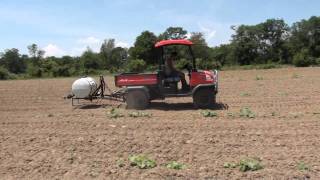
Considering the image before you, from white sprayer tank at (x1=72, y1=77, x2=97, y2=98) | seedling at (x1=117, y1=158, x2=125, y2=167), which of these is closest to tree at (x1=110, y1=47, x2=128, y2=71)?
white sprayer tank at (x1=72, y1=77, x2=97, y2=98)

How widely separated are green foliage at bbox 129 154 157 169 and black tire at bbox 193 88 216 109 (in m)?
6.93

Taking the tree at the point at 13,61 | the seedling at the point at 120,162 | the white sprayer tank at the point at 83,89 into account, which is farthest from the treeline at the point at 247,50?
the seedling at the point at 120,162

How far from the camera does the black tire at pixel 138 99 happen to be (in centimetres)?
1531

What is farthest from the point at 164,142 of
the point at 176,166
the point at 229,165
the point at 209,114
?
the point at 209,114

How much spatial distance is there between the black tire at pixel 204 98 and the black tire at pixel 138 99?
1.56m

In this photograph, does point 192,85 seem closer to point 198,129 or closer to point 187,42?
point 187,42

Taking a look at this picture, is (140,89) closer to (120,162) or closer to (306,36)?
(120,162)

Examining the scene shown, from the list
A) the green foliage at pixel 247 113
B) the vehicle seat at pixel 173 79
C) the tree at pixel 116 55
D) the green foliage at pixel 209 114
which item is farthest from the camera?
the tree at pixel 116 55

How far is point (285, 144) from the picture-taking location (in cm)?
923

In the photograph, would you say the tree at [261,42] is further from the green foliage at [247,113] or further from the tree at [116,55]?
the green foliage at [247,113]

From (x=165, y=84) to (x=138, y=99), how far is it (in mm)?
979

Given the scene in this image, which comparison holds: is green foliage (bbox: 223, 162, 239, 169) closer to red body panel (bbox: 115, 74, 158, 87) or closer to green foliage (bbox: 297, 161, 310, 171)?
green foliage (bbox: 297, 161, 310, 171)

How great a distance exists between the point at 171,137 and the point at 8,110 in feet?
27.1

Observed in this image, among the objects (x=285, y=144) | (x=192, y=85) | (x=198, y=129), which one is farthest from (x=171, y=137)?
(x=192, y=85)
